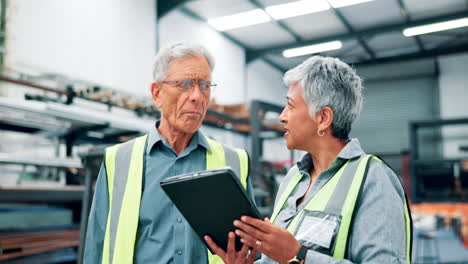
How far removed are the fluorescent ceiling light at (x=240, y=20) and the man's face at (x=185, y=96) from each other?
8.67 metres

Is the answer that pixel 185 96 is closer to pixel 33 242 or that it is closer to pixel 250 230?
pixel 250 230

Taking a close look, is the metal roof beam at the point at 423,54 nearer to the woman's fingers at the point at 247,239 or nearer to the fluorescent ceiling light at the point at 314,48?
the fluorescent ceiling light at the point at 314,48

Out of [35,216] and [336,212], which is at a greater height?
[336,212]

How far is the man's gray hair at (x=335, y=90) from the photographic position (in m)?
1.64

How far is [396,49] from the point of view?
44.7 feet

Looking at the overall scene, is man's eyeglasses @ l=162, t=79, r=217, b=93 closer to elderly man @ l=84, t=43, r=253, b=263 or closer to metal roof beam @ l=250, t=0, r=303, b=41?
elderly man @ l=84, t=43, r=253, b=263

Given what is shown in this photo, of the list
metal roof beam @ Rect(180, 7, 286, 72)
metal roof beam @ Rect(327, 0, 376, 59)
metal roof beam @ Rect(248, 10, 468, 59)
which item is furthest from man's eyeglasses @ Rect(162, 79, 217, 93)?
metal roof beam @ Rect(248, 10, 468, 59)

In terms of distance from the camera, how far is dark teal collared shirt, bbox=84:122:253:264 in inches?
70.6

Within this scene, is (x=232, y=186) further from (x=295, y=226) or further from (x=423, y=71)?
(x=423, y=71)

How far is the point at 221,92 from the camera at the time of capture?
10945 mm

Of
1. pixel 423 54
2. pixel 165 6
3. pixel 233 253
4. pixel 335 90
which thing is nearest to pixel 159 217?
pixel 233 253

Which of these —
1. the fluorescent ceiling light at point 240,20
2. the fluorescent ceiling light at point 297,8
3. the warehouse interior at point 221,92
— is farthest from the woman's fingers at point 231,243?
the fluorescent ceiling light at point 240,20

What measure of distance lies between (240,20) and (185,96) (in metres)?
9.23

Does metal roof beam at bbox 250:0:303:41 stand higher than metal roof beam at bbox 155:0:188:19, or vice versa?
metal roof beam at bbox 250:0:303:41
